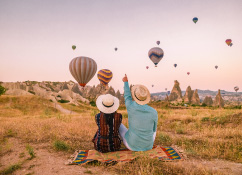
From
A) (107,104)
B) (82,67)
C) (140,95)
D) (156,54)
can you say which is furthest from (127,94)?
(156,54)

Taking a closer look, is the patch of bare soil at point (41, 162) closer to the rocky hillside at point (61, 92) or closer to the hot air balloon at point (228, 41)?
the rocky hillside at point (61, 92)

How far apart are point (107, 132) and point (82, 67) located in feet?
34.2

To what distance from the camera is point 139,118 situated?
4.63 meters

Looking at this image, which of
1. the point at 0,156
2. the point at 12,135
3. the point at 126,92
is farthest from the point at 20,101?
the point at 126,92

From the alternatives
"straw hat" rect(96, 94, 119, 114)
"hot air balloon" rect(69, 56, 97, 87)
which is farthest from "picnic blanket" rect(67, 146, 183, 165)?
"hot air balloon" rect(69, 56, 97, 87)

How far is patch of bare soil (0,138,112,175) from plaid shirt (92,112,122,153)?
87cm

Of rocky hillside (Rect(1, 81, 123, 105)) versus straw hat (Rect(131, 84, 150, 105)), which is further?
rocky hillside (Rect(1, 81, 123, 105))

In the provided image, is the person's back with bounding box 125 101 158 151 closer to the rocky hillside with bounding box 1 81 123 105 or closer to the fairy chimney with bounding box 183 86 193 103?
the rocky hillside with bounding box 1 81 123 105

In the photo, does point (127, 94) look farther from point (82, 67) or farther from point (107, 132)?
point (82, 67)

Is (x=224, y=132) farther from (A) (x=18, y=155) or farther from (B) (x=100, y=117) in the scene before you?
(A) (x=18, y=155)

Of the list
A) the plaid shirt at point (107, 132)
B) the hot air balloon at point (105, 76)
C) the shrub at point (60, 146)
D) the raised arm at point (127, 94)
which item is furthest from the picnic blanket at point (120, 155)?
the hot air balloon at point (105, 76)

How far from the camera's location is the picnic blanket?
4.42 meters

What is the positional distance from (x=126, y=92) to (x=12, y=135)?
5673mm

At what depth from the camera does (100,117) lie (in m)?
4.81
